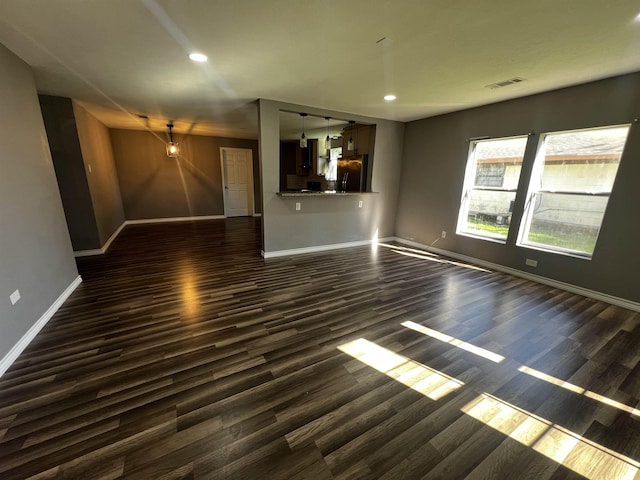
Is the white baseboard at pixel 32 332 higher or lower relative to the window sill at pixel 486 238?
lower

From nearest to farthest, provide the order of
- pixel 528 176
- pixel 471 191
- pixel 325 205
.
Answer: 1. pixel 528 176
2. pixel 471 191
3. pixel 325 205

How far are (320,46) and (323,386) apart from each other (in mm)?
2799

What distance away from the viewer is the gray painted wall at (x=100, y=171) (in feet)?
14.6

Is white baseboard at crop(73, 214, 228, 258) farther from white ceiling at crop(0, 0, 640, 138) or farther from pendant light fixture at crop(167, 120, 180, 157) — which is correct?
white ceiling at crop(0, 0, 640, 138)

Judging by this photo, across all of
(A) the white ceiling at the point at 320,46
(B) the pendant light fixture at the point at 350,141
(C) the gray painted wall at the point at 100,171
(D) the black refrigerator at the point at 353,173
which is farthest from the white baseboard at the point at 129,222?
(B) the pendant light fixture at the point at 350,141

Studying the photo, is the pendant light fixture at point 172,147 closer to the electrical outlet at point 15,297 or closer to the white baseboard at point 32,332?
the white baseboard at point 32,332

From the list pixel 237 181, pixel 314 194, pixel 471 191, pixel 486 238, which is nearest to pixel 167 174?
pixel 237 181

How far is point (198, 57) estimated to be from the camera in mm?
2537

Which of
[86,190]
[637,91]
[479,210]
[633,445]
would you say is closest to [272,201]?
[86,190]

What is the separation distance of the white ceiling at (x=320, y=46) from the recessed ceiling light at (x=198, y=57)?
11 cm

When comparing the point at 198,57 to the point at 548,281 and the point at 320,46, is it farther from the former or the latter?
the point at 548,281

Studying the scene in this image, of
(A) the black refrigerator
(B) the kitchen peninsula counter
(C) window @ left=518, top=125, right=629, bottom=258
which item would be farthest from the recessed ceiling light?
(C) window @ left=518, top=125, right=629, bottom=258

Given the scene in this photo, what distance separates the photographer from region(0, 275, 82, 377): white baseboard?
1982mm

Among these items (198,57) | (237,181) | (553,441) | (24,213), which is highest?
(198,57)
